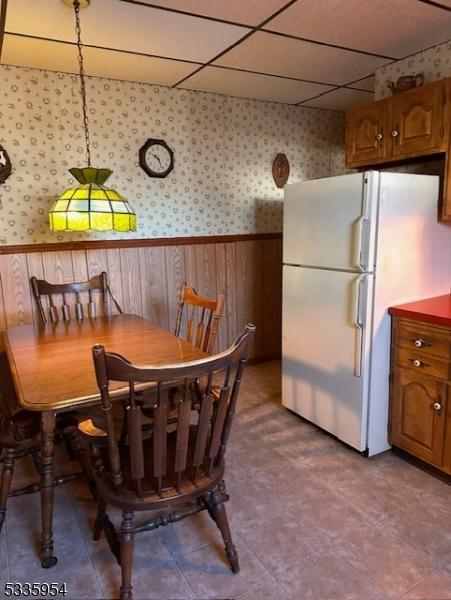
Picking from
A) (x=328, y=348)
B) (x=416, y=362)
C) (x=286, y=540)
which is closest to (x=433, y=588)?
(x=286, y=540)

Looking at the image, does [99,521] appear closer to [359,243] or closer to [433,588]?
[433,588]

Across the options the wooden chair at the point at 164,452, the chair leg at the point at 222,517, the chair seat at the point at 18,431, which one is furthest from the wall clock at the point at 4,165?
the chair leg at the point at 222,517

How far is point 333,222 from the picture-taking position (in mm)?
2443

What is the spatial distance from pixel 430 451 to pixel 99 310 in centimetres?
231

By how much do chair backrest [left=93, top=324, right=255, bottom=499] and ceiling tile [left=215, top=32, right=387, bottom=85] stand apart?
1.88 metres

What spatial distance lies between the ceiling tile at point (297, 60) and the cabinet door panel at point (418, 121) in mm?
474

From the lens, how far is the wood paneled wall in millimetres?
2943

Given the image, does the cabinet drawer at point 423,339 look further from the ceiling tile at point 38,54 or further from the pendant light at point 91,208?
the ceiling tile at point 38,54

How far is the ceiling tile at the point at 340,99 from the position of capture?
3484mm

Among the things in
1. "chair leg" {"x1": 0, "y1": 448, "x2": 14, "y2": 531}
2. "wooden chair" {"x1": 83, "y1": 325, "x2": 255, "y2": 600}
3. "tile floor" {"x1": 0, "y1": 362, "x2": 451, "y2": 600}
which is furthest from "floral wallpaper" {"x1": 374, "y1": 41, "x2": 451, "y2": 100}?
"chair leg" {"x1": 0, "y1": 448, "x2": 14, "y2": 531}

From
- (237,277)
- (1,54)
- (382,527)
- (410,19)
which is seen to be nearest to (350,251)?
(410,19)

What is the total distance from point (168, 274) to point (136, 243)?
1.21 feet

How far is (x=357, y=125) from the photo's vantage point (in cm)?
276

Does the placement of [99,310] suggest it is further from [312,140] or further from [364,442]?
[312,140]
